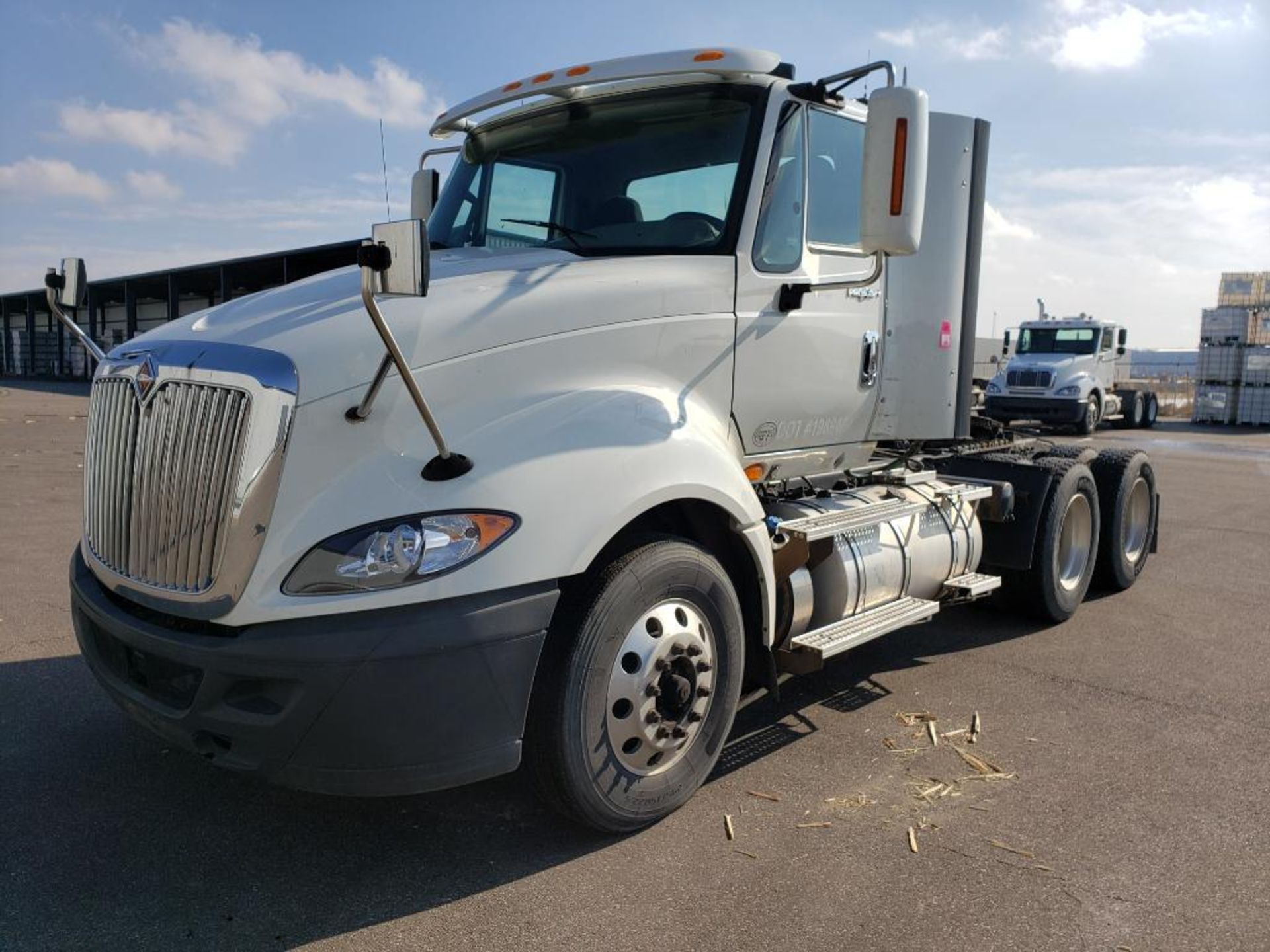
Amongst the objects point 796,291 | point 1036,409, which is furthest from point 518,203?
point 1036,409

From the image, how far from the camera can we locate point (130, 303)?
4409 cm

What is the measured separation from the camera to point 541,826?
356 cm

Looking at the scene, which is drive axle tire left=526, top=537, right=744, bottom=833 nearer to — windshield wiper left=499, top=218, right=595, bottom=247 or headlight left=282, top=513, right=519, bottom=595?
headlight left=282, top=513, right=519, bottom=595

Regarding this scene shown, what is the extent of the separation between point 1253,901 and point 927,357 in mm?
3093

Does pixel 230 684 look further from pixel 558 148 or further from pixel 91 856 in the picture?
pixel 558 148

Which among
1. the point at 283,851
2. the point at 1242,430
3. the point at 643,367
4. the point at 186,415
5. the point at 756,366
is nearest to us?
the point at 186,415

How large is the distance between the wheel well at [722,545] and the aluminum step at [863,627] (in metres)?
0.22

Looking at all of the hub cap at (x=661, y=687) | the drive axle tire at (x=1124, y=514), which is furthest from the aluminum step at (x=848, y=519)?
the drive axle tire at (x=1124, y=514)

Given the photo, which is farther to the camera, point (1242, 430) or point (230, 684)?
point (1242, 430)

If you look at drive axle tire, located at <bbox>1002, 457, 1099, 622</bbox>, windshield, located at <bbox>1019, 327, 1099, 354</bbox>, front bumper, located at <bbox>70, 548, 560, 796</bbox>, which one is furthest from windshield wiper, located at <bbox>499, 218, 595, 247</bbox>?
windshield, located at <bbox>1019, 327, 1099, 354</bbox>

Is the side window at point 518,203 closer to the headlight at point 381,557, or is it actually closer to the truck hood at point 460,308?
the truck hood at point 460,308

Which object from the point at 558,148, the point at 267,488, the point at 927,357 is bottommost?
the point at 267,488

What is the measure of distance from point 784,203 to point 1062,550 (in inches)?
148

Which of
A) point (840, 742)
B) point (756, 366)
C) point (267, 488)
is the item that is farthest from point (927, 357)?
point (267, 488)
